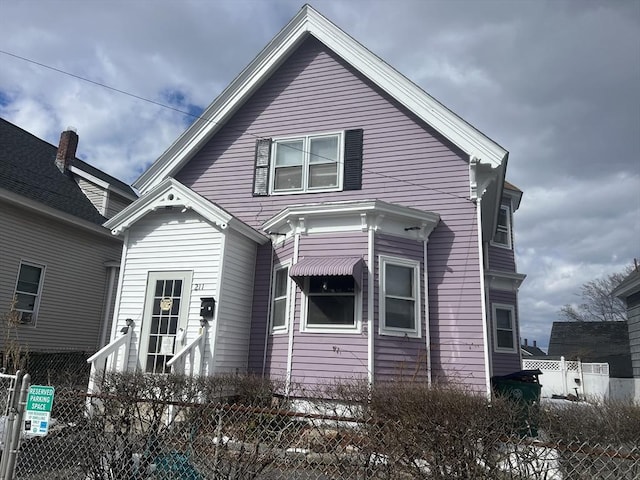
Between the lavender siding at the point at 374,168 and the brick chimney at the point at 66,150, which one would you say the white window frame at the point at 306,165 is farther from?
the brick chimney at the point at 66,150

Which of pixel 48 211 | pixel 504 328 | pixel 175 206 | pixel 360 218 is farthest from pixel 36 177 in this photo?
pixel 504 328

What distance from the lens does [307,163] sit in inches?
413

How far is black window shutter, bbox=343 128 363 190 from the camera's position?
32.9ft

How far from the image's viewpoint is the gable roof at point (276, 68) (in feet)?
30.4

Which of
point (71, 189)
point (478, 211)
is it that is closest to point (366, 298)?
point (478, 211)

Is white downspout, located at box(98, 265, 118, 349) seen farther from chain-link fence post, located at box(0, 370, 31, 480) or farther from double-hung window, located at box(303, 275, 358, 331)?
chain-link fence post, located at box(0, 370, 31, 480)

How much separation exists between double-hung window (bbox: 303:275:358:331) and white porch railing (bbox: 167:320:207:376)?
1874 mm

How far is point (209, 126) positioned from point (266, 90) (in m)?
1.68

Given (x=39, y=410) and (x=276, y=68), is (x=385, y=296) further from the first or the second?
(x=276, y=68)

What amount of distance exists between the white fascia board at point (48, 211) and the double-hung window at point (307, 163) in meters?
7.33

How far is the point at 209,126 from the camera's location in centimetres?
1124

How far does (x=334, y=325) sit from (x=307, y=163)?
13.2 ft

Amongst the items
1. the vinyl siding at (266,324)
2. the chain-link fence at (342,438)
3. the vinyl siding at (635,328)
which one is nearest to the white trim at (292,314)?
the vinyl siding at (266,324)

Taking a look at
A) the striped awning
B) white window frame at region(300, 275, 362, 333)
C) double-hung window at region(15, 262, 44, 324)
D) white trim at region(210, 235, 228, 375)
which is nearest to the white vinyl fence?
white window frame at region(300, 275, 362, 333)
